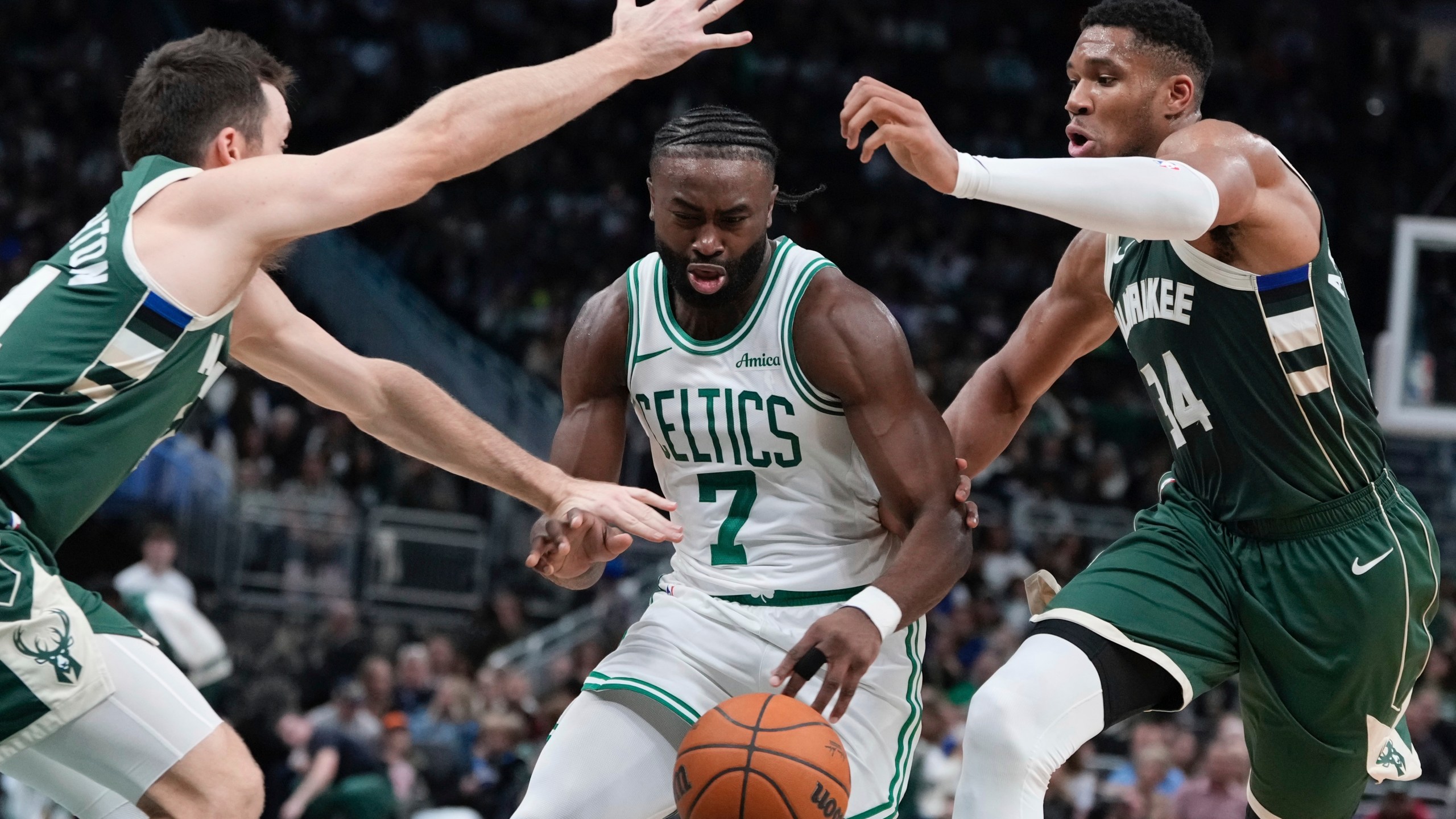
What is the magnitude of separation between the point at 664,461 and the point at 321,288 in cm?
1365

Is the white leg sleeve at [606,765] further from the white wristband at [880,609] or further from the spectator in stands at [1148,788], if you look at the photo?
the spectator in stands at [1148,788]

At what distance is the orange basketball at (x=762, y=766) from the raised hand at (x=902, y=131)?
143 cm

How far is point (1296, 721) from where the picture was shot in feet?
14.9

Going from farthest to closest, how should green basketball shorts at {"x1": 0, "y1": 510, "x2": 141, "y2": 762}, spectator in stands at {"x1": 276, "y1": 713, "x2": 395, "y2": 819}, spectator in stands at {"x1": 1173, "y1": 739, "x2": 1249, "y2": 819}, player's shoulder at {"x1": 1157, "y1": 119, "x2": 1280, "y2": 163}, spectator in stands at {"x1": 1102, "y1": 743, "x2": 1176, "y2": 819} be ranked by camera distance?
spectator in stands at {"x1": 1102, "y1": 743, "x2": 1176, "y2": 819}
spectator in stands at {"x1": 276, "y1": 713, "x2": 395, "y2": 819}
spectator in stands at {"x1": 1173, "y1": 739, "x2": 1249, "y2": 819}
player's shoulder at {"x1": 1157, "y1": 119, "x2": 1280, "y2": 163}
green basketball shorts at {"x1": 0, "y1": 510, "x2": 141, "y2": 762}

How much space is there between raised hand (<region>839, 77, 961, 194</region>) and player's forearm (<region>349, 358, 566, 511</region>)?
1.26 meters

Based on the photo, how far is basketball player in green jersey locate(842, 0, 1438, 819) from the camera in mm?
4129

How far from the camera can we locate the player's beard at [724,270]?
4688mm

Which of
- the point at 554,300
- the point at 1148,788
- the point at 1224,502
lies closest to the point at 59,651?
the point at 1224,502

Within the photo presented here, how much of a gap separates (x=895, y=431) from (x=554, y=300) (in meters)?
13.3

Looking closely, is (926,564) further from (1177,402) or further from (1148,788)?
(1148,788)

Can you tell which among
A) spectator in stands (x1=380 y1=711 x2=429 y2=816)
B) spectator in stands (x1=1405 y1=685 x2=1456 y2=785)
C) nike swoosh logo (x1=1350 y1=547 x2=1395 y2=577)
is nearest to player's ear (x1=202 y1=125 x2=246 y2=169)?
nike swoosh logo (x1=1350 y1=547 x2=1395 y2=577)

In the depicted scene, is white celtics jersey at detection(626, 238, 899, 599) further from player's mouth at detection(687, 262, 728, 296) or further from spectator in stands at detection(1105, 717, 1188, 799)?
spectator in stands at detection(1105, 717, 1188, 799)

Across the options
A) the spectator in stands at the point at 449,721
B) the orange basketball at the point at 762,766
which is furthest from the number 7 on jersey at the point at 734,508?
the spectator in stands at the point at 449,721

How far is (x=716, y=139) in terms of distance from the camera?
4.68 metres
